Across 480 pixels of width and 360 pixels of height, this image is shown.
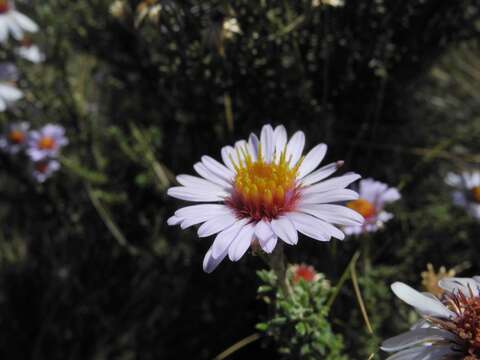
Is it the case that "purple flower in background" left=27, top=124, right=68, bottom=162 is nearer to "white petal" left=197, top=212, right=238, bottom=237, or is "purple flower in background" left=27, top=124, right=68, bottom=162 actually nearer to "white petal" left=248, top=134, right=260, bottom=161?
"white petal" left=248, top=134, right=260, bottom=161

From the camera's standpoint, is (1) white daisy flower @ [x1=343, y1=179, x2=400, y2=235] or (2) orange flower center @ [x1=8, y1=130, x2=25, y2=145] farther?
(2) orange flower center @ [x1=8, y1=130, x2=25, y2=145]

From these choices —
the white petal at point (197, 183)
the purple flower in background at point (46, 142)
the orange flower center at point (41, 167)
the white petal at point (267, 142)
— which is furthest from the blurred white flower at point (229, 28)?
the orange flower center at point (41, 167)

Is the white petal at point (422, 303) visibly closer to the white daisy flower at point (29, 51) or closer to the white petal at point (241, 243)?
the white petal at point (241, 243)

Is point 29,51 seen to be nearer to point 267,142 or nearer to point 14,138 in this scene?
point 14,138

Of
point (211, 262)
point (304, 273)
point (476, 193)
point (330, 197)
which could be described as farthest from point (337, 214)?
point (476, 193)

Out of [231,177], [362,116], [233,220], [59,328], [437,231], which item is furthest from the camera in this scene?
[59,328]

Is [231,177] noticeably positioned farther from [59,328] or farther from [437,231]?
[59,328]

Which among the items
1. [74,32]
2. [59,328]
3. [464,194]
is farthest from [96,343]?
[464,194]

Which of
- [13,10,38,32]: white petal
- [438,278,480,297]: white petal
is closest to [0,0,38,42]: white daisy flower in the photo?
[13,10,38,32]: white petal
